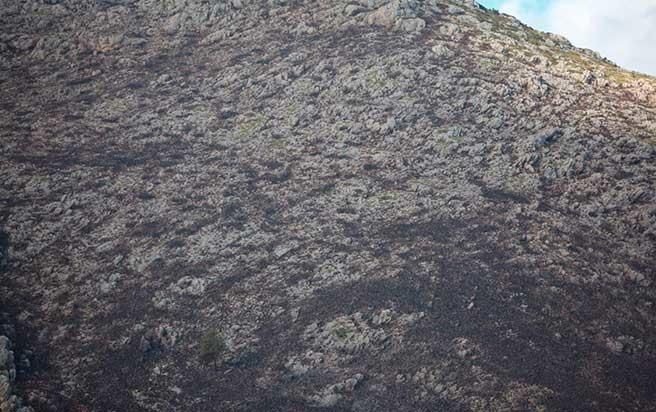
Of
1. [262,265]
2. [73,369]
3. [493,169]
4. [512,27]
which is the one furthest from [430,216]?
[512,27]

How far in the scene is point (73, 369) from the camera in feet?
113

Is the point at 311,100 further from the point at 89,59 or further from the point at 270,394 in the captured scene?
the point at 270,394

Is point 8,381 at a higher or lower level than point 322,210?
lower

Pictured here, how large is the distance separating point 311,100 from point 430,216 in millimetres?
22558

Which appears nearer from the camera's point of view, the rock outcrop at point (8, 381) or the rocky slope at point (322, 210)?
the rock outcrop at point (8, 381)

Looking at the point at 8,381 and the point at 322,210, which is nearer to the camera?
the point at 8,381

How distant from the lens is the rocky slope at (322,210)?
34094mm

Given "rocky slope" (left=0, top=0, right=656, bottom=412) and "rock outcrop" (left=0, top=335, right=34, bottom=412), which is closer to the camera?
A: "rock outcrop" (left=0, top=335, right=34, bottom=412)

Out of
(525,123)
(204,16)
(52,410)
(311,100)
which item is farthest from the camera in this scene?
(204,16)

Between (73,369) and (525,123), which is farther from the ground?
(525,123)

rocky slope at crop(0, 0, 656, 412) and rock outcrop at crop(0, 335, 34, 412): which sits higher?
rocky slope at crop(0, 0, 656, 412)

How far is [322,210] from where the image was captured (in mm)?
47625

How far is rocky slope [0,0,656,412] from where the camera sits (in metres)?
34.1

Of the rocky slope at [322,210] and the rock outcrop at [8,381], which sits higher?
the rocky slope at [322,210]
